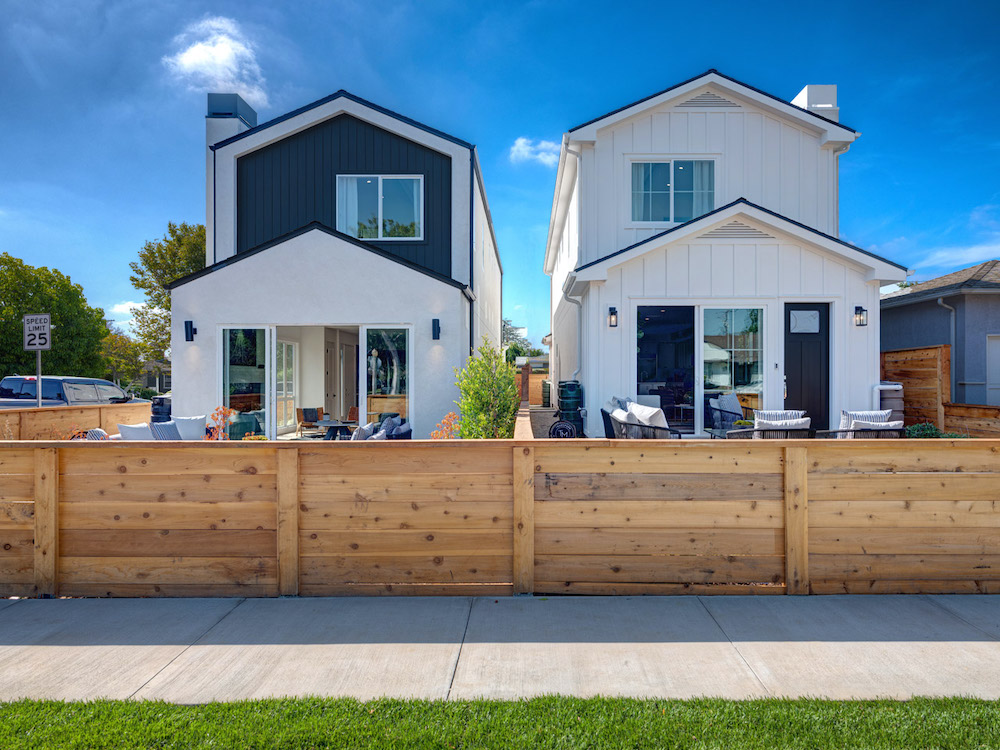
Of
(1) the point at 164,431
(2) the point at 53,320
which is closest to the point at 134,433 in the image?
(1) the point at 164,431

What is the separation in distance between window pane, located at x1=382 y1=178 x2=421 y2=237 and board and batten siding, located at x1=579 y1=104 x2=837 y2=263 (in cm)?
367

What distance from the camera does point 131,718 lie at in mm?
2570

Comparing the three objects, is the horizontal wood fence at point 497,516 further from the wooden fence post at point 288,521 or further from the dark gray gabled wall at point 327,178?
the dark gray gabled wall at point 327,178

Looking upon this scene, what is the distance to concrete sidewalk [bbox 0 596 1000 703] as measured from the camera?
287 cm

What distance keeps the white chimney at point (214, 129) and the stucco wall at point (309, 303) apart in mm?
3249

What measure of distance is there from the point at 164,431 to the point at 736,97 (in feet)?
40.8

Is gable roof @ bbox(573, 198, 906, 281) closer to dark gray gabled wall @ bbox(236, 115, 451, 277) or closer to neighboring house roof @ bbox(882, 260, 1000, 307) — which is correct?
dark gray gabled wall @ bbox(236, 115, 451, 277)

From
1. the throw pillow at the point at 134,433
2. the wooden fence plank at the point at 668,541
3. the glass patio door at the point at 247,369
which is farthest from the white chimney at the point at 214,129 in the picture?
the wooden fence plank at the point at 668,541

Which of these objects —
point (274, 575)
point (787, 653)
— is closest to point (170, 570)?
point (274, 575)

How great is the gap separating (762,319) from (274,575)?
28.9 feet

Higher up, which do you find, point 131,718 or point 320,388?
point 320,388

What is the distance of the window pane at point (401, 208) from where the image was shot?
12.1m

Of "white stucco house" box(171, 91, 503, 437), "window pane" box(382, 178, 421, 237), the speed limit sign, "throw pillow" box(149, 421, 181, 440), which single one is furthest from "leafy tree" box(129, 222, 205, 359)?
"throw pillow" box(149, 421, 181, 440)

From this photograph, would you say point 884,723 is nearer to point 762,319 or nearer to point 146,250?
point 762,319
